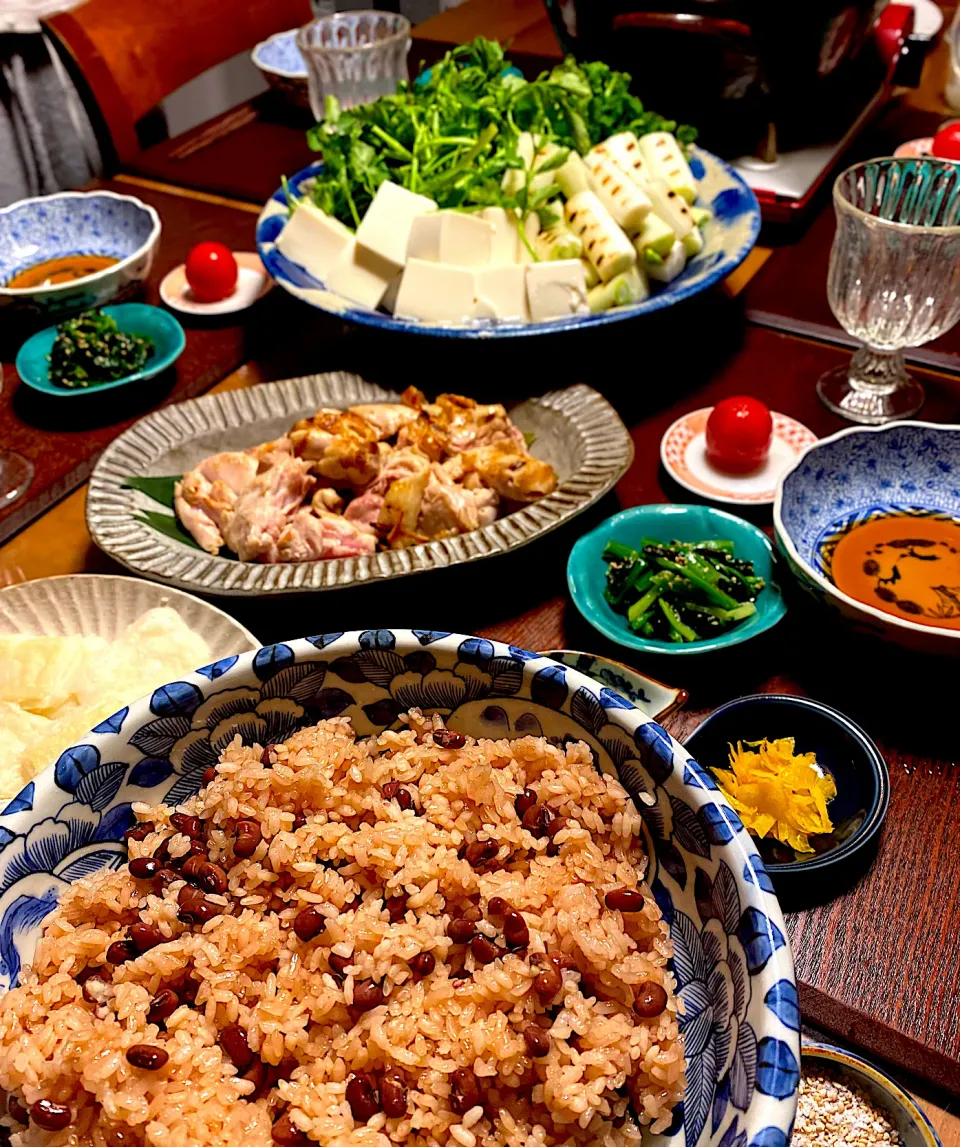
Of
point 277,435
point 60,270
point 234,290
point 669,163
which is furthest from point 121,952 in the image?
point 669,163

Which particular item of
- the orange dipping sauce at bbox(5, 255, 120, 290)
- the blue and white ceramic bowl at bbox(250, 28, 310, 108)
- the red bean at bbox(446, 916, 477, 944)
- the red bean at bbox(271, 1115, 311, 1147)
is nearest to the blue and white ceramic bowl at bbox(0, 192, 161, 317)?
the orange dipping sauce at bbox(5, 255, 120, 290)

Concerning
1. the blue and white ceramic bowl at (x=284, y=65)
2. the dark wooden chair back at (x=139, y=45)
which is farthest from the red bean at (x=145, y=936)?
the dark wooden chair back at (x=139, y=45)

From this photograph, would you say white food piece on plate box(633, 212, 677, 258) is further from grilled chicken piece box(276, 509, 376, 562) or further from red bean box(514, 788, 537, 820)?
red bean box(514, 788, 537, 820)

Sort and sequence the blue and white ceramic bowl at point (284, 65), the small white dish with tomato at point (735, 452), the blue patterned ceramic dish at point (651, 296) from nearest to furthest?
the small white dish with tomato at point (735, 452) → the blue patterned ceramic dish at point (651, 296) → the blue and white ceramic bowl at point (284, 65)

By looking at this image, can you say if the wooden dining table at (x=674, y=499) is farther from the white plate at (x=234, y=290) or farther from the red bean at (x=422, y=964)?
the red bean at (x=422, y=964)

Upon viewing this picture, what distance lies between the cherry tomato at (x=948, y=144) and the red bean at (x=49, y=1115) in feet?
11.3

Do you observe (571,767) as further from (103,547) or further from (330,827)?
(103,547)

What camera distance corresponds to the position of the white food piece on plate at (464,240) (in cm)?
251

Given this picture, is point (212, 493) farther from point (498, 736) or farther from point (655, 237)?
point (655, 237)

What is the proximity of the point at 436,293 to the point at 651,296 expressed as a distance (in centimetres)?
61

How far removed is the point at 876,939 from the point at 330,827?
0.81m

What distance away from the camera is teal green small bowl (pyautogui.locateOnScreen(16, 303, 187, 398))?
7.85 ft

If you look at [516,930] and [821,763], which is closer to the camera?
[516,930]

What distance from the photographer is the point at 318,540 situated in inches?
74.5
